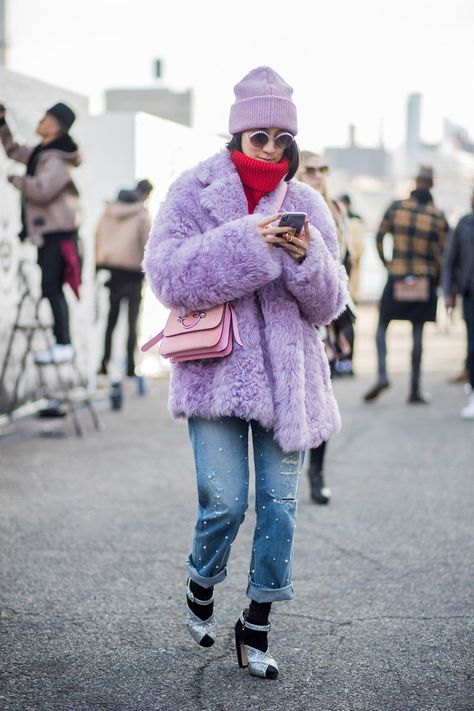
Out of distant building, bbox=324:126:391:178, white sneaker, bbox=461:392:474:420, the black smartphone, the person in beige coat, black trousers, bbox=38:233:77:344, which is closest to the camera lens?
the black smartphone

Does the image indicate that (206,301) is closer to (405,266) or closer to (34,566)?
(34,566)

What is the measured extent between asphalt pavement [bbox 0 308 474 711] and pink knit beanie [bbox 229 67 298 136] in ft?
6.15

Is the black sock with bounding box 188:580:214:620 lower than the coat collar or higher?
lower

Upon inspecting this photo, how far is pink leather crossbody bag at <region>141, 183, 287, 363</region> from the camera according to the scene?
11.3 ft

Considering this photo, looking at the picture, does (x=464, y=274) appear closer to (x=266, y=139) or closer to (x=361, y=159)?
(x=266, y=139)

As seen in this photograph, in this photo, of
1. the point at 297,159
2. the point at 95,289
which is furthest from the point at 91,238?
the point at 297,159

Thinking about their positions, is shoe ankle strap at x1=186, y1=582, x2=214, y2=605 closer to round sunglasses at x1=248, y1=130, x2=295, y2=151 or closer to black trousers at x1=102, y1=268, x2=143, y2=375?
round sunglasses at x1=248, y1=130, x2=295, y2=151

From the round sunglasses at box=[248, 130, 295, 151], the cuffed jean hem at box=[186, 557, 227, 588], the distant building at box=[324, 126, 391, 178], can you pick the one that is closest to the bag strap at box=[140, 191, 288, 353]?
the round sunglasses at box=[248, 130, 295, 151]

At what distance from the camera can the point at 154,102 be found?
61.9 m

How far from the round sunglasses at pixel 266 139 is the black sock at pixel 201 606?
1.54 metres

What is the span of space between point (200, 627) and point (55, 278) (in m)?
5.12

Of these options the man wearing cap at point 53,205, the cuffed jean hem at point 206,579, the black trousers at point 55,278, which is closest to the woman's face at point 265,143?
the cuffed jean hem at point 206,579

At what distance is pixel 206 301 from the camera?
138 inches

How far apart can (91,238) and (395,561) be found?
21.2ft
